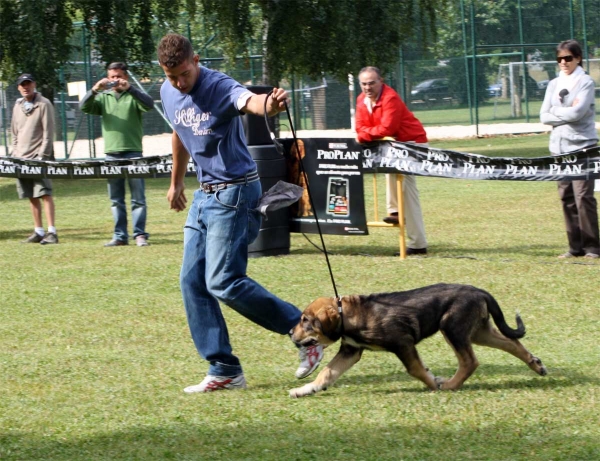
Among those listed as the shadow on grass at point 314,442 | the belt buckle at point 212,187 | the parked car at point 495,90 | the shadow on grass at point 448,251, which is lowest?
the shadow on grass at point 314,442

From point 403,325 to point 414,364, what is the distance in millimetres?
228

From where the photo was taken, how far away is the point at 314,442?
16.0ft

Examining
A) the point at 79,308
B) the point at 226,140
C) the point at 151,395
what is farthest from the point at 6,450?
the point at 79,308

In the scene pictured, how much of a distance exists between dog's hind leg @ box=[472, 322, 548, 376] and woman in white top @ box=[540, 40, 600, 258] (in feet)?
14.5

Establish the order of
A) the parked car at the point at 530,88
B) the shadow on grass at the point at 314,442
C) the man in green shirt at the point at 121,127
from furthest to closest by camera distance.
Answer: the parked car at the point at 530,88, the man in green shirt at the point at 121,127, the shadow on grass at the point at 314,442

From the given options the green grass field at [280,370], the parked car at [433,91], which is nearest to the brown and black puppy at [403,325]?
the green grass field at [280,370]

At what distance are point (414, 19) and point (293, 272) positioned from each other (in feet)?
49.8

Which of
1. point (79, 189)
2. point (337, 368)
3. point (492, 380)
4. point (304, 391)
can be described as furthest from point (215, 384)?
point (79, 189)

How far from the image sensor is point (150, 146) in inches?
1097

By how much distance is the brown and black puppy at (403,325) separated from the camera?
549cm

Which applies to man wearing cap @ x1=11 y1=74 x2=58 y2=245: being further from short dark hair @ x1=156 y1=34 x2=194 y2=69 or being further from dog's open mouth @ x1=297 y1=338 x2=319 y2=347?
dog's open mouth @ x1=297 y1=338 x2=319 y2=347

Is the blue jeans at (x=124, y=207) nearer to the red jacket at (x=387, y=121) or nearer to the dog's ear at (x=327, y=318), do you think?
the red jacket at (x=387, y=121)

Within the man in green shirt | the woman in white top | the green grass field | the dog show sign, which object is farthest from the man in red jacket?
the man in green shirt

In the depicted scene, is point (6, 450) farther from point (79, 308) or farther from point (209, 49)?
point (209, 49)
